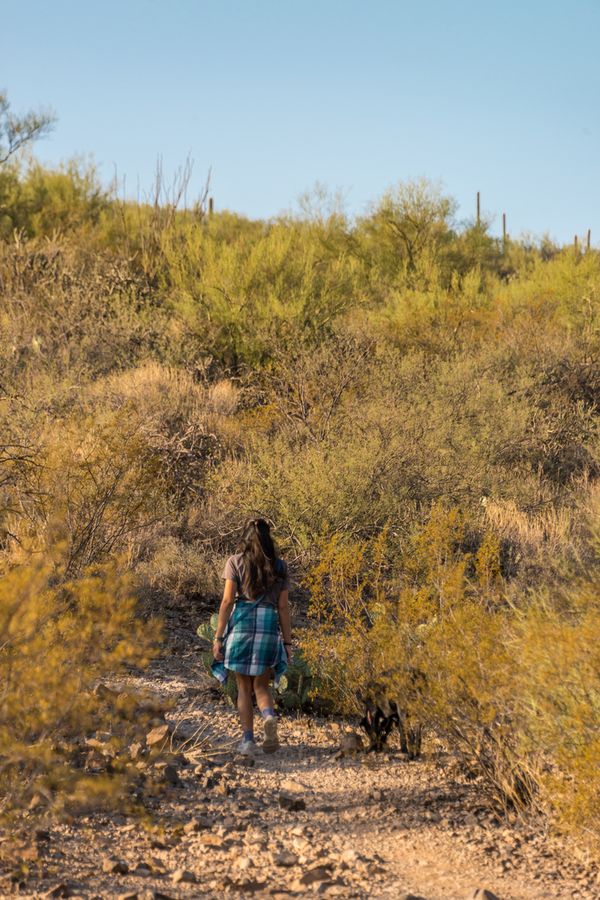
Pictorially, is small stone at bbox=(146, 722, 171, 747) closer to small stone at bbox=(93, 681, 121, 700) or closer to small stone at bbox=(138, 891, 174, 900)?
small stone at bbox=(93, 681, 121, 700)

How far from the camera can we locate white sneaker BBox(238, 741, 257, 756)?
630 centimetres

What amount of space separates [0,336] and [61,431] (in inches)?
246

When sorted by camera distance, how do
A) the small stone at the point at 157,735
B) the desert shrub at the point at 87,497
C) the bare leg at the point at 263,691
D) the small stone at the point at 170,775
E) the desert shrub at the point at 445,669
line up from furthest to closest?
the desert shrub at the point at 87,497
the bare leg at the point at 263,691
the small stone at the point at 157,735
the small stone at the point at 170,775
the desert shrub at the point at 445,669

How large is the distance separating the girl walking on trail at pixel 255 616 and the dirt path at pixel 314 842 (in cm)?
54

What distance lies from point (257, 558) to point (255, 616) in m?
0.37

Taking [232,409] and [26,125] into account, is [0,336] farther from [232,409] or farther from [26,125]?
[26,125]

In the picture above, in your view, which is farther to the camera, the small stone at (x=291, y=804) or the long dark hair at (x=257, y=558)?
the long dark hair at (x=257, y=558)

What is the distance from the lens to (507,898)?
432 centimetres

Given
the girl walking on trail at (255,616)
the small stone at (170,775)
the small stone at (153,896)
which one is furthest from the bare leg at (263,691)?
the small stone at (153,896)

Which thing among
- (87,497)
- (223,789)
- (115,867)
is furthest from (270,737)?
(87,497)

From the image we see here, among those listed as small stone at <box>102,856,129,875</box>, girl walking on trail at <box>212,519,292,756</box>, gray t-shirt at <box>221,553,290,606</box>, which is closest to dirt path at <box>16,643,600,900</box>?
small stone at <box>102,856,129,875</box>

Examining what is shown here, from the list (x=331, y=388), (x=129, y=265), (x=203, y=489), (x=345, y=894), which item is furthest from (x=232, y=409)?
(x=345, y=894)

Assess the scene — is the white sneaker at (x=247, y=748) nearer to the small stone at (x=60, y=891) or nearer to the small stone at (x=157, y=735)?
the small stone at (x=157, y=735)

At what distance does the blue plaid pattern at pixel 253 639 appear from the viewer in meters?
6.60
